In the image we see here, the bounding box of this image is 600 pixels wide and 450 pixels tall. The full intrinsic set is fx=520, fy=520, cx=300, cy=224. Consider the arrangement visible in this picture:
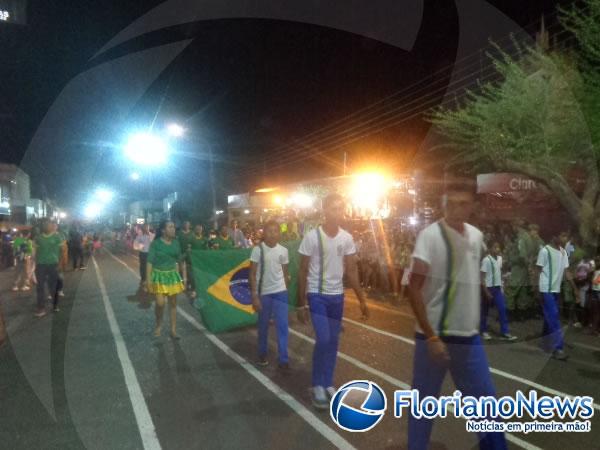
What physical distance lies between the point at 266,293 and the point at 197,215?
21026 millimetres

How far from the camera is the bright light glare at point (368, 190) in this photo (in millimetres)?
14680

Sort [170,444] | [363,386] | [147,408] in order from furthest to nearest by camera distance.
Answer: [363,386], [147,408], [170,444]

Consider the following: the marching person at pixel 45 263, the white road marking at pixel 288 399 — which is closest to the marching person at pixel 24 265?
the marching person at pixel 45 263

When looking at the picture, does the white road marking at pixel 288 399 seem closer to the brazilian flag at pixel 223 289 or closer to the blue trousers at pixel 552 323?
the brazilian flag at pixel 223 289

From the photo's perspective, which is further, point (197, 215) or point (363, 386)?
point (197, 215)

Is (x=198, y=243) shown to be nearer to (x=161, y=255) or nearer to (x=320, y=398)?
(x=161, y=255)

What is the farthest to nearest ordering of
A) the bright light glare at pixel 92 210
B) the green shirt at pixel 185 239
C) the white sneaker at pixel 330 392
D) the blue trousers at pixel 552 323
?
the bright light glare at pixel 92 210, the green shirt at pixel 185 239, the blue trousers at pixel 552 323, the white sneaker at pixel 330 392

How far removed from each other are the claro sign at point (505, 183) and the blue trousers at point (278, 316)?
10.2 metres

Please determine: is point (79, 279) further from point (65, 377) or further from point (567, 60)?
point (567, 60)

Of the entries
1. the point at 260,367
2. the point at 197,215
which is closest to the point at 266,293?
the point at 260,367

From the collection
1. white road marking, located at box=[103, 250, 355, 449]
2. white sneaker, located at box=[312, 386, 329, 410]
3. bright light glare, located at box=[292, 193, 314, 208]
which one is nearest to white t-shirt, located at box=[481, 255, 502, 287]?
white road marking, located at box=[103, 250, 355, 449]

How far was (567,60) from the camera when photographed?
12.3m

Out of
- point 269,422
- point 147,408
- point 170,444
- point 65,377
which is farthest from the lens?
point 65,377

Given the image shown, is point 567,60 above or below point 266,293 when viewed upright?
above
